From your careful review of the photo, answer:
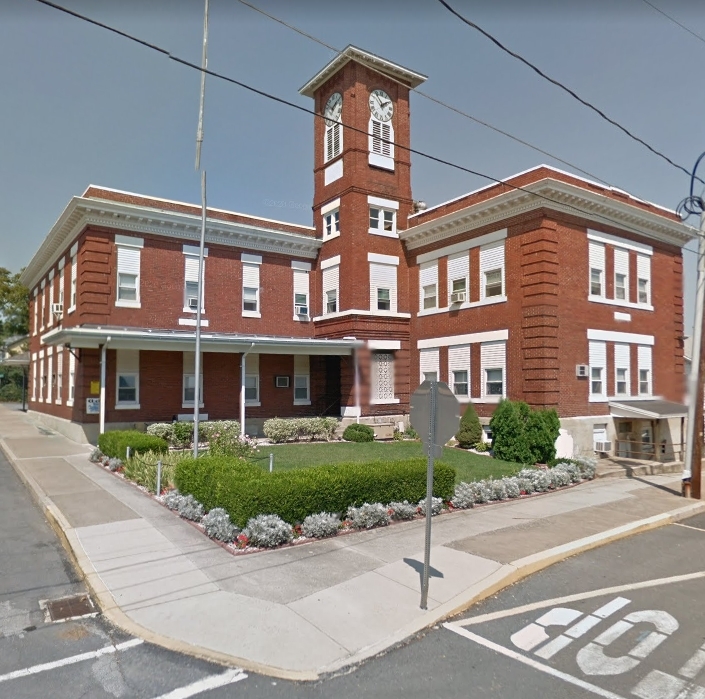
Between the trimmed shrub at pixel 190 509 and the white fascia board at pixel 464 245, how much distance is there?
15.7 m

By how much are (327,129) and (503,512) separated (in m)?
21.7

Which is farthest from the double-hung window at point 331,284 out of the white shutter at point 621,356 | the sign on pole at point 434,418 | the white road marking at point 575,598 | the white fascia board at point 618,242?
the sign on pole at point 434,418

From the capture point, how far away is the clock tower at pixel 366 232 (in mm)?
24641

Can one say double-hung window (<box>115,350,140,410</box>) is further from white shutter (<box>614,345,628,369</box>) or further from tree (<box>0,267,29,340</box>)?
tree (<box>0,267,29,340</box>)

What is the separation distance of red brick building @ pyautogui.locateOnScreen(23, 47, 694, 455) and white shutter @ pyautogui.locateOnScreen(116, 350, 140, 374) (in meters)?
0.08

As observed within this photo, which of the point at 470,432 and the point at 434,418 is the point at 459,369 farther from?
the point at 434,418

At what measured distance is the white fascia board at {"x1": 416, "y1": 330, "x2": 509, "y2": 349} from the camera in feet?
69.2

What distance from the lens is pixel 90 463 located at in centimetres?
1664

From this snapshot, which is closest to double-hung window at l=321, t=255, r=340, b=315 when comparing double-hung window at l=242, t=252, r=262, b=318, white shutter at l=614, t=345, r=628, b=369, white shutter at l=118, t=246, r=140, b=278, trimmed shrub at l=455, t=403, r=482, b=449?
double-hung window at l=242, t=252, r=262, b=318

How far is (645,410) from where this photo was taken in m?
20.4

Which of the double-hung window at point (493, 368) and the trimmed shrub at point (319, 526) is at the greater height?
the double-hung window at point (493, 368)

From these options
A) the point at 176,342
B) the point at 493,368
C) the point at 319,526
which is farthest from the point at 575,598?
the point at 176,342

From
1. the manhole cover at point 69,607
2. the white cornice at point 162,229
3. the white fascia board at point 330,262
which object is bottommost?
the manhole cover at point 69,607

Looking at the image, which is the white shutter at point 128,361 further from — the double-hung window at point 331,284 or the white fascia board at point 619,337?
the white fascia board at point 619,337
